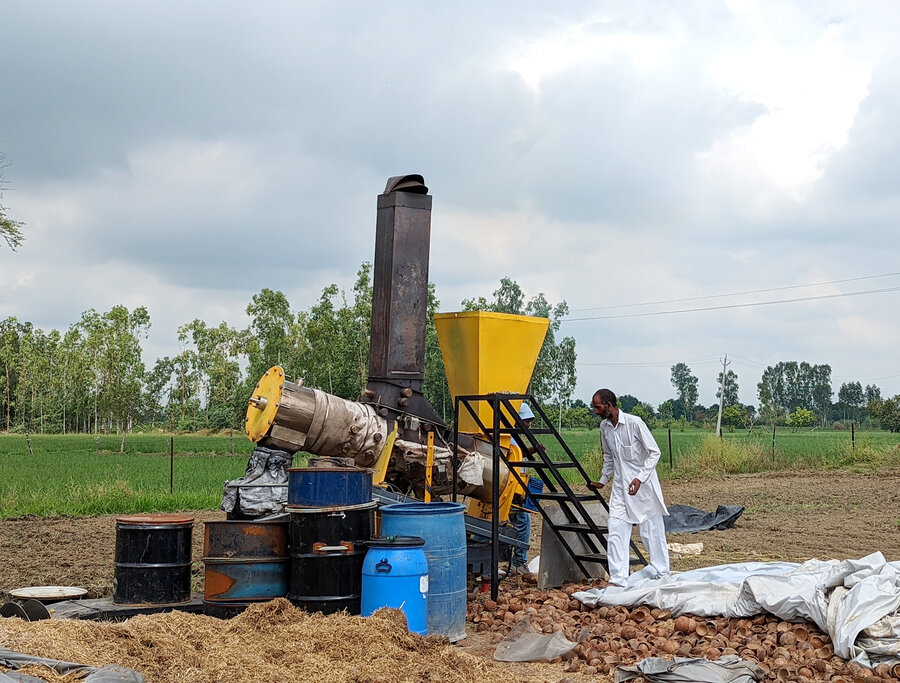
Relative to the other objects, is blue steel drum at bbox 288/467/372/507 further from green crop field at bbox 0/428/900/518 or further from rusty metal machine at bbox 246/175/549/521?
green crop field at bbox 0/428/900/518

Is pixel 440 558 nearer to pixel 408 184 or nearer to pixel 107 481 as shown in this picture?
pixel 408 184

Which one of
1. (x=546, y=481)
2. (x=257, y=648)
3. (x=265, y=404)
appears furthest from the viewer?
(x=546, y=481)

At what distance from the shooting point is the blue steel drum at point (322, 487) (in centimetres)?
692

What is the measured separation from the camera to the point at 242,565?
700 cm

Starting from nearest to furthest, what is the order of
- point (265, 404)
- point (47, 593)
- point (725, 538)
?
point (47, 593)
point (265, 404)
point (725, 538)

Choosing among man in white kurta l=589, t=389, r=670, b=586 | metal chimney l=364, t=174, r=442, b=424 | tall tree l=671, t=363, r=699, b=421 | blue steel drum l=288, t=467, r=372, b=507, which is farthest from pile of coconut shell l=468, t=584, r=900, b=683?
tall tree l=671, t=363, r=699, b=421

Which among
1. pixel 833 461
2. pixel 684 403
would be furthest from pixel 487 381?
pixel 684 403

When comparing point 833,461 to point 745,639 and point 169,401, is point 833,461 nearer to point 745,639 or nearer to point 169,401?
point 745,639

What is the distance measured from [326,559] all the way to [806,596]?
3604mm

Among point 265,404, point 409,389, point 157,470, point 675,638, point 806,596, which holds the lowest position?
point 157,470

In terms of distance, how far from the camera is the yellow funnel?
920 centimetres

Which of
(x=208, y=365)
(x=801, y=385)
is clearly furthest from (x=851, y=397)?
(x=208, y=365)

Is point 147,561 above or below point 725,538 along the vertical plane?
above

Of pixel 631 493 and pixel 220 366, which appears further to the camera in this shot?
pixel 220 366
